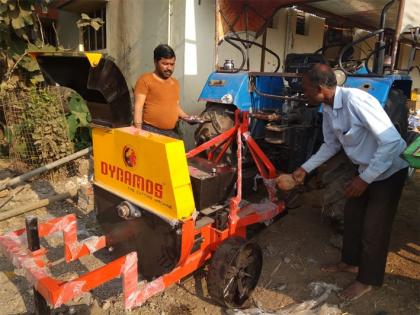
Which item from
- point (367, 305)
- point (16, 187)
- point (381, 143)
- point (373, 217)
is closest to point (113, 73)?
point (381, 143)

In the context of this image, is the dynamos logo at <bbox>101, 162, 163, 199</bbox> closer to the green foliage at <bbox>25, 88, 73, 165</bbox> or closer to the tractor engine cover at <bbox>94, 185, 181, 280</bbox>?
the tractor engine cover at <bbox>94, 185, 181, 280</bbox>

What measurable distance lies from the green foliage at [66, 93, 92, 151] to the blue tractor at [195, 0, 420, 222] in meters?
2.43

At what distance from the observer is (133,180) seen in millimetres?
2434

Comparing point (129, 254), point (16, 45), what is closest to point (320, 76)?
point (129, 254)

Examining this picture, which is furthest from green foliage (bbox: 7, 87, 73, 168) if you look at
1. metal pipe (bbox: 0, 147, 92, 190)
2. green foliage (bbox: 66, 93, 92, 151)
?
green foliage (bbox: 66, 93, 92, 151)

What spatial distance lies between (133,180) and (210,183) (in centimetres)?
61

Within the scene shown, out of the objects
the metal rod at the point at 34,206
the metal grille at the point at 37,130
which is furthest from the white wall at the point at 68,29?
the metal rod at the point at 34,206

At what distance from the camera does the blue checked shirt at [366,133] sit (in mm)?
2393

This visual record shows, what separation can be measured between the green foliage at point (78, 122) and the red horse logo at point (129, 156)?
3330mm

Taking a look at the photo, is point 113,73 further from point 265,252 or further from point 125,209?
point 265,252

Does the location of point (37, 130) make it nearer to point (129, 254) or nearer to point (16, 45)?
point (16, 45)

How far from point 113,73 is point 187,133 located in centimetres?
381

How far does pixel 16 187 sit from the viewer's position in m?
4.52

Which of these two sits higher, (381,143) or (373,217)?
(381,143)
